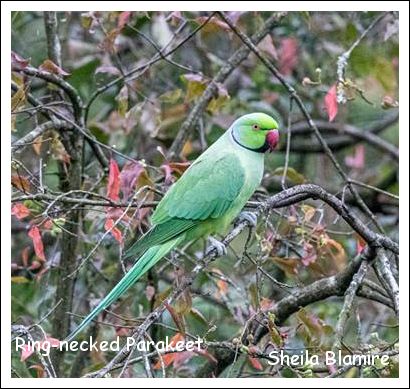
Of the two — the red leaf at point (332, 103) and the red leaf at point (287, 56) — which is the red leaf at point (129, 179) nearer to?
the red leaf at point (332, 103)

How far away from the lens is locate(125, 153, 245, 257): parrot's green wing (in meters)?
1.87

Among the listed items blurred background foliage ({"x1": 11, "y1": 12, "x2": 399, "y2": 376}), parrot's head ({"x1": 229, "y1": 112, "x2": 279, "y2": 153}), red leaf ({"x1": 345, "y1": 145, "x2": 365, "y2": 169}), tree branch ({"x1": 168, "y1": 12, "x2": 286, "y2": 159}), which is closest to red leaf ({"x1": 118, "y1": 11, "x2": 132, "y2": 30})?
blurred background foliage ({"x1": 11, "y1": 12, "x2": 399, "y2": 376})

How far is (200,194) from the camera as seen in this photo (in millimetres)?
1897

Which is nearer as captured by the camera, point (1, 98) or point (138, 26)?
point (1, 98)

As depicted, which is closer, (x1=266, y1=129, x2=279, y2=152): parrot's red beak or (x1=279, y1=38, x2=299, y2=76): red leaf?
(x1=266, y1=129, x2=279, y2=152): parrot's red beak

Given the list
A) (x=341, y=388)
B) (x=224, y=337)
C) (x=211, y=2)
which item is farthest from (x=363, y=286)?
(x=211, y=2)

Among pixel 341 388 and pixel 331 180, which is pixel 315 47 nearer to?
pixel 331 180

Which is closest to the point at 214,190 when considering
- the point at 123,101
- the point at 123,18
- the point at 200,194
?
the point at 200,194

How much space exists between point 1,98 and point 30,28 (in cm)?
84

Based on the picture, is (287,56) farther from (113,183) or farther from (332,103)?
(113,183)

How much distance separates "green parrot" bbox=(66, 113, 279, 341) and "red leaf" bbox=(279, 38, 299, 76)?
38.8 inches

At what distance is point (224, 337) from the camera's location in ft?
7.91

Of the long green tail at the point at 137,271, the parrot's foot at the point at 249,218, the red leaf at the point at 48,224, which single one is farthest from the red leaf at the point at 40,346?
the parrot's foot at the point at 249,218

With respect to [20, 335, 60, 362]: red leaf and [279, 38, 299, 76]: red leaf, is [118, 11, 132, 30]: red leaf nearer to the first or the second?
[20, 335, 60, 362]: red leaf
